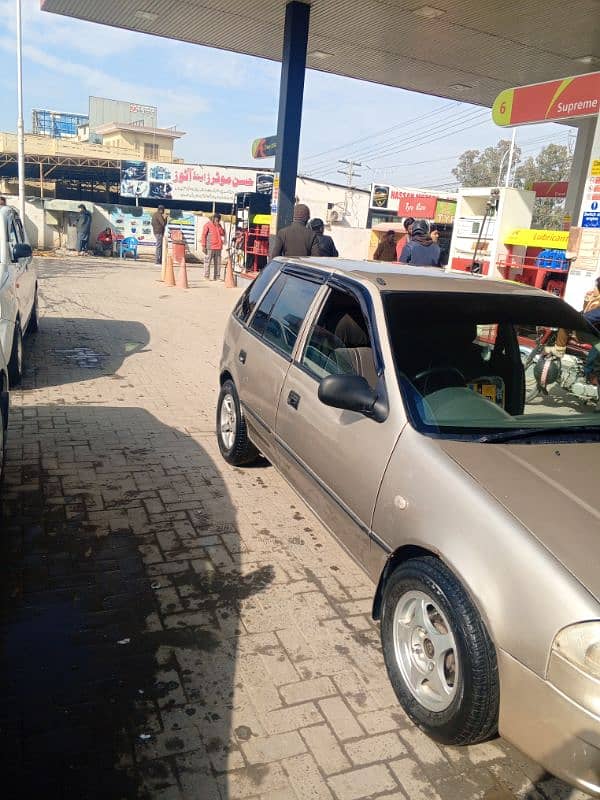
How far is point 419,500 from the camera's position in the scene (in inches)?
103

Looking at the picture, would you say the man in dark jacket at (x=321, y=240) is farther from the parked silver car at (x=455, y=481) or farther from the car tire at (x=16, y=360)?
the parked silver car at (x=455, y=481)

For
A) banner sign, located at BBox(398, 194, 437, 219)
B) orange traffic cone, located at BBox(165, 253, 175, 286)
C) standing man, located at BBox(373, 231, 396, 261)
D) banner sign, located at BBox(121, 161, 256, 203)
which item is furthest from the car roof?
banner sign, located at BBox(121, 161, 256, 203)

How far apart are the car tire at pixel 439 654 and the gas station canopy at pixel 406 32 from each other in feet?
34.5

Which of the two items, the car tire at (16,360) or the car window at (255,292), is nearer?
the car window at (255,292)

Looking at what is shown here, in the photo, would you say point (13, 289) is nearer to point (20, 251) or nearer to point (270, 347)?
point (20, 251)

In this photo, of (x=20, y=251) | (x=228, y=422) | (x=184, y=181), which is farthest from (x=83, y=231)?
(x=228, y=422)

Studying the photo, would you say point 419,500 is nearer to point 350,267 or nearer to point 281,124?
point 350,267

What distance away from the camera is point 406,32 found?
1181 cm

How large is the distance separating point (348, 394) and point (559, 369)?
1305mm

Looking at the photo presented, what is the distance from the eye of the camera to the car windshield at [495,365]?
9.75 feet

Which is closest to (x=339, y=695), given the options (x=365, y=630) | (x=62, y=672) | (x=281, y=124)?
(x=365, y=630)

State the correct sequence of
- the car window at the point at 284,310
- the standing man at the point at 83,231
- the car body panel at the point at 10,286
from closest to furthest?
the car window at the point at 284,310
the car body panel at the point at 10,286
the standing man at the point at 83,231

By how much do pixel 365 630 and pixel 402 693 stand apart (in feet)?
2.05

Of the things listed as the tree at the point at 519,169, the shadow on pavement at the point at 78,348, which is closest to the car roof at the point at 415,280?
the shadow on pavement at the point at 78,348
